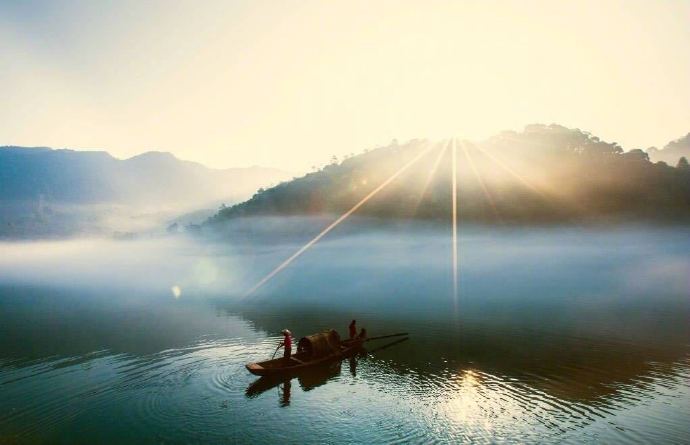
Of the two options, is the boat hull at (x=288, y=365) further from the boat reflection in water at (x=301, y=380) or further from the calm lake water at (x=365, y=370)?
the calm lake water at (x=365, y=370)

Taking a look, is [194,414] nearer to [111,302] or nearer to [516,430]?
[516,430]

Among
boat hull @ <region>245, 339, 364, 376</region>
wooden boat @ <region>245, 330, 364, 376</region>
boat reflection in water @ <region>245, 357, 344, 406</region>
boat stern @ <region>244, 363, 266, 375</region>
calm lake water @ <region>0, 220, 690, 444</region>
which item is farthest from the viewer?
wooden boat @ <region>245, 330, 364, 376</region>

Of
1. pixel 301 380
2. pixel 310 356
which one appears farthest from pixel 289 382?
pixel 310 356

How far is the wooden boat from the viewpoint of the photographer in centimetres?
4131

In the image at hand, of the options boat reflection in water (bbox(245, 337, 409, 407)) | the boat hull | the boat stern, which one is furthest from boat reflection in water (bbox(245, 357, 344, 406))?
the boat stern

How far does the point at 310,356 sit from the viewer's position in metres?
45.5

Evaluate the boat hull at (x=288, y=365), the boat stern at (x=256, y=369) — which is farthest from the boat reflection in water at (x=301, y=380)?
the boat stern at (x=256, y=369)

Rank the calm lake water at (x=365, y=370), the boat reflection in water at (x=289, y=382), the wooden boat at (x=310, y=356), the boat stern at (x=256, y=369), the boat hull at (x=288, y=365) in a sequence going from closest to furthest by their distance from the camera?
the calm lake water at (x=365, y=370), the boat reflection in water at (x=289, y=382), the boat stern at (x=256, y=369), the boat hull at (x=288, y=365), the wooden boat at (x=310, y=356)

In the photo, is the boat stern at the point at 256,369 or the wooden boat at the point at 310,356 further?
the wooden boat at the point at 310,356

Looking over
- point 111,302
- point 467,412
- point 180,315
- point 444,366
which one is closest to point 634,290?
point 444,366

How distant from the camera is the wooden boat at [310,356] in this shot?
41312mm

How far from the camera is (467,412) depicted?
33406 mm

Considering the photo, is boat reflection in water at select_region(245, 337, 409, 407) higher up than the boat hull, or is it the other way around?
the boat hull

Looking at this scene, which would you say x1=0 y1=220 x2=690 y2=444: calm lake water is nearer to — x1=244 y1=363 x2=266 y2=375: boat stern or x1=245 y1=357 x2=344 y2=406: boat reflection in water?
x1=245 y1=357 x2=344 y2=406: boat reflection in water
